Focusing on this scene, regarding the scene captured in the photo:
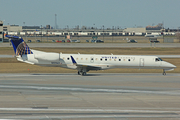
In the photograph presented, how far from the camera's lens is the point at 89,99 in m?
20.9

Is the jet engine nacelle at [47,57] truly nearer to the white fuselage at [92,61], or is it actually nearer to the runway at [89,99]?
the white fuselage at [92,61]

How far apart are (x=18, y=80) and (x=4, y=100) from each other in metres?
10.2

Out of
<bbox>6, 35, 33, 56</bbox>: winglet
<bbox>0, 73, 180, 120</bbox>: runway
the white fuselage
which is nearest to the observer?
<bbox>0, 73, 180, 120</bbox>: runway

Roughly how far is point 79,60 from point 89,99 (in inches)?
570

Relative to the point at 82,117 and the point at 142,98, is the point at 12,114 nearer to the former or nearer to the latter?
the point at 82,117

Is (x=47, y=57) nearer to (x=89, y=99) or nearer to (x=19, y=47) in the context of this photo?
(x=19, y=47)

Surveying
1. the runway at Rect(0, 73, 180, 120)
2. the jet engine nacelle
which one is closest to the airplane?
the jet engine nacelle

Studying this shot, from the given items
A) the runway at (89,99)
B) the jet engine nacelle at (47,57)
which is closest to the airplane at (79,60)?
the jet engine nacelle at (47,57)

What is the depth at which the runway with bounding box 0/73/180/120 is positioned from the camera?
16.5 metres

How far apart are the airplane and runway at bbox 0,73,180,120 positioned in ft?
14.3

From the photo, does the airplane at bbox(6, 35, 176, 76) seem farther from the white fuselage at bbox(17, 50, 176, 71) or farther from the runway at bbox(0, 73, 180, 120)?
the runway at bbox(0, 73, 180, 120)

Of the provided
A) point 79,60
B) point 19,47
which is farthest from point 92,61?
point 19,47

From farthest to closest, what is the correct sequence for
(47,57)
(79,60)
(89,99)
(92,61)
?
(92,61)
(79,60)
(47,57)
(89,99)

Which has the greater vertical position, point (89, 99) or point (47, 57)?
point (47, 57)
